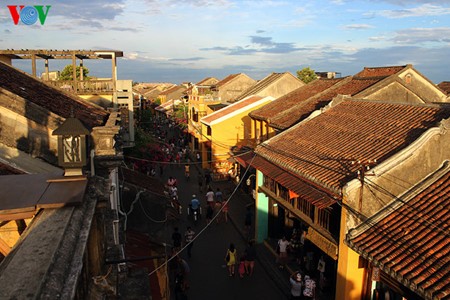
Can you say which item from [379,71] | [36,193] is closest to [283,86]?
[379,71]

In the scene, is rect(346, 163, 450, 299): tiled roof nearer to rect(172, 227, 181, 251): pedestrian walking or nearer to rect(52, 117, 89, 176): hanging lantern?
rect(52, 117, 89, 176): hanging lantern

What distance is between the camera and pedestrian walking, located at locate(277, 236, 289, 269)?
1441 cm

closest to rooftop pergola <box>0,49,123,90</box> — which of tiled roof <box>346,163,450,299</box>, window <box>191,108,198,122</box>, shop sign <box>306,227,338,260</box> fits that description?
shop sign <box>306,227,338,260</box>

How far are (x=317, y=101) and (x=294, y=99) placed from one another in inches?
111

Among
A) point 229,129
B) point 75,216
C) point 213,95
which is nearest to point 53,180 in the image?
point 75,216

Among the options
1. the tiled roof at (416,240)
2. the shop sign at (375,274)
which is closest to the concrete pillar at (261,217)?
the tiled roof at (416,240)

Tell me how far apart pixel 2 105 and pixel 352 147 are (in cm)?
1001

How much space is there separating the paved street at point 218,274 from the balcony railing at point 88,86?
8.00 meters

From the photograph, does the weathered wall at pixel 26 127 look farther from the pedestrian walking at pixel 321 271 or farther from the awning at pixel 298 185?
the pedestrian walking at pixel 321 271

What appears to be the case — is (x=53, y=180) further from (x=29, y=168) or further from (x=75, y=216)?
(x=29, y=168)

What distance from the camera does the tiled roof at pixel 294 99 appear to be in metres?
23.0

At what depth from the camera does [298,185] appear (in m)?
12.4

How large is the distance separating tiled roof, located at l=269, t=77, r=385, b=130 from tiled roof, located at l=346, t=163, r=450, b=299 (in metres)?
9.55

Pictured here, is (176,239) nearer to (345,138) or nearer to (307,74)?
(345,138)
